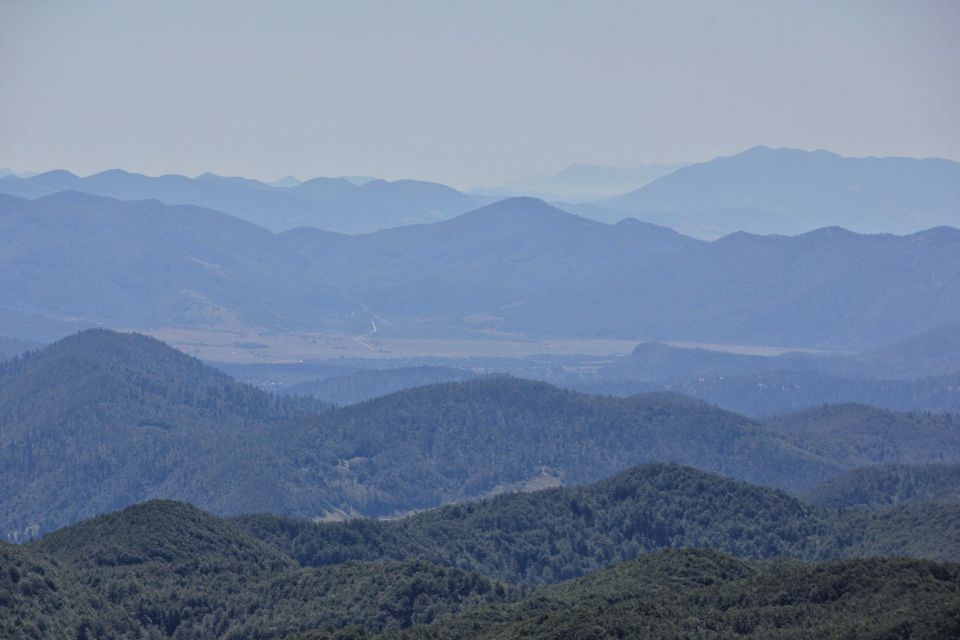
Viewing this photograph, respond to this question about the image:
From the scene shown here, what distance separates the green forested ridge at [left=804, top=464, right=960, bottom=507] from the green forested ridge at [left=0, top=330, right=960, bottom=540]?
15.2 m

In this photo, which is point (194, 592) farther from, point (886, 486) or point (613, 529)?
point (886, 486)

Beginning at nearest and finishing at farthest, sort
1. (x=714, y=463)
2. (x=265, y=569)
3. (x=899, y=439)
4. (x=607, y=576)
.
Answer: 1. (x=607, y=576)
2. (x=265, y=569)
3. (x=714, y=463)
4. (x=899, y=439)

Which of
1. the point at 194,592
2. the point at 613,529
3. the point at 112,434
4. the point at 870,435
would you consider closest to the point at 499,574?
the point at 613,529

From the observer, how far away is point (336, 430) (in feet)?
466

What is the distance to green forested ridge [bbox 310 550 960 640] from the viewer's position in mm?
46875

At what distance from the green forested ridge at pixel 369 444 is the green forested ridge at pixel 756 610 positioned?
63721 millimetres

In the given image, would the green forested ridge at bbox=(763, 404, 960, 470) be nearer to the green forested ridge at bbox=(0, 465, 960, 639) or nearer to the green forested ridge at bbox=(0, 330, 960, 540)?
the green forested ridge at bbox=(0, 330, 960, 540)

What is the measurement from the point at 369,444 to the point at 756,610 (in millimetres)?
90174

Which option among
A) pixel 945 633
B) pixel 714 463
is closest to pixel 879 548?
pixel 945 633

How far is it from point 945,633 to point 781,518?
159 ft

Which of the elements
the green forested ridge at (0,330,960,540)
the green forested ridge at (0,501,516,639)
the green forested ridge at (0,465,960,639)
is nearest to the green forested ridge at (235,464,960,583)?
the green forested ridge at (0,465,960,639)

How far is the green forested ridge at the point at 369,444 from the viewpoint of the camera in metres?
132

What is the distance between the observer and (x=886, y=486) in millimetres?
111188

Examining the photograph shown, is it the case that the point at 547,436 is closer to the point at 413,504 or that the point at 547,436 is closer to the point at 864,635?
the point at 413,504
